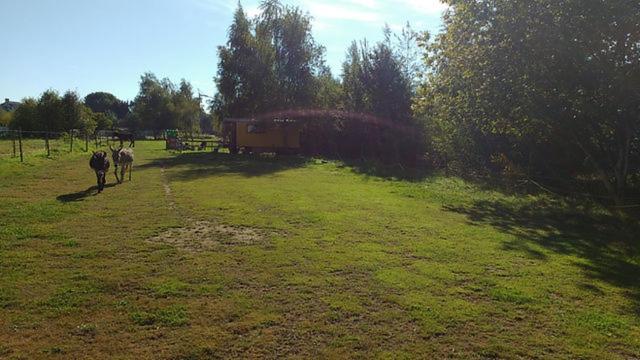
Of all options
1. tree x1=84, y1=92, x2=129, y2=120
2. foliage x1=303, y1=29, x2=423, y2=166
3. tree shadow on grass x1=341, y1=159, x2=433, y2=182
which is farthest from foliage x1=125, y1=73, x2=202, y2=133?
tree x1=84, y1=92, x2=129, y2=120

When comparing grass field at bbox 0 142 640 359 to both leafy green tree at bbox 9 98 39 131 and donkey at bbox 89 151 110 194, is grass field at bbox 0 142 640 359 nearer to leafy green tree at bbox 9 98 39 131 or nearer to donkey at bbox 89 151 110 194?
donkey at bbox 89 151 110 194

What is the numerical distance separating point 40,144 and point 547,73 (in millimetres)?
32905

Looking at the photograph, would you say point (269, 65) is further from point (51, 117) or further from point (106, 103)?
point (106, 103)

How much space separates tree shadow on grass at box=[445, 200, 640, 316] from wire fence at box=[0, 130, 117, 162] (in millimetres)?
18991

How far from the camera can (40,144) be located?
3291 centimetres

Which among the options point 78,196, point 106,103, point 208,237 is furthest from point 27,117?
point 106,103

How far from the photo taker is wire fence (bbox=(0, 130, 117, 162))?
862 inches

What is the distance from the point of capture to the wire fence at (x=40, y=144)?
21.9 meters

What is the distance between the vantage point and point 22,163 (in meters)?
19.0

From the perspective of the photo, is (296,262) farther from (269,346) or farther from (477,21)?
(477,21)

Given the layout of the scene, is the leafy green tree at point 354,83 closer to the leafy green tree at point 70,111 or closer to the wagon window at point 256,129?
the wagon window at point 256,129

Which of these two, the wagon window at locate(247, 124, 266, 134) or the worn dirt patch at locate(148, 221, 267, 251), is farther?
the wagon window at locate(247, 124, 266, 134)

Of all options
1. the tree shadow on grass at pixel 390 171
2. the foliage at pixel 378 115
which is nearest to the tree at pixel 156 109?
the foliage at pixel 378 115

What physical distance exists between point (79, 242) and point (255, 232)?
10.2 ft
